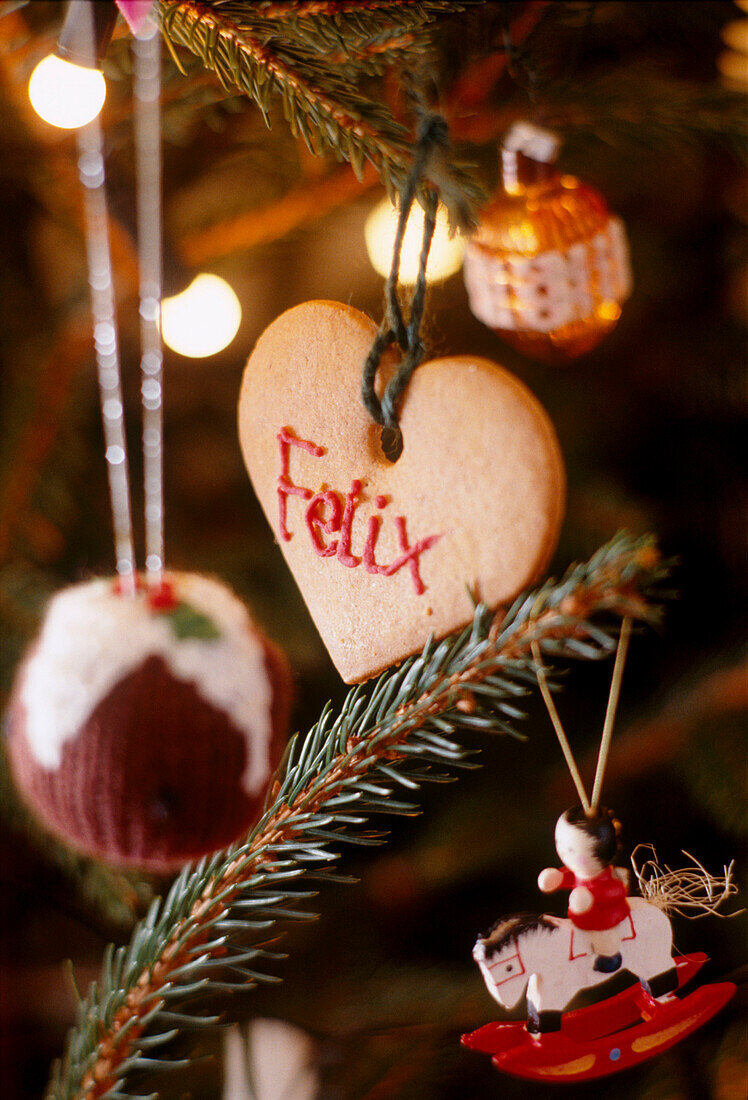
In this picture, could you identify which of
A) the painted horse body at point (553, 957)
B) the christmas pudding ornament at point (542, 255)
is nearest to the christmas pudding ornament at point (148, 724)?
the painted horse body at point (553, 957)

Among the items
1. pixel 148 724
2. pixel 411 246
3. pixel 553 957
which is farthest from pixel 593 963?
pixel 411 246

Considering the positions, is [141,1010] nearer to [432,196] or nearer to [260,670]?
[260,670]

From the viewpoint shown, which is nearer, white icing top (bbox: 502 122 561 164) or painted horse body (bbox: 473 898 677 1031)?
painted horse body (bbox: 473 898 677 1031)

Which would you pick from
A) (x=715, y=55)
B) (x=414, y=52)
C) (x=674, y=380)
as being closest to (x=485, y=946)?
(x=414, y=52)

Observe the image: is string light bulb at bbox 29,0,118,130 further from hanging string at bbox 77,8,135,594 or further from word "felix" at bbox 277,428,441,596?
word "felix" at bbox 277,428,441,596

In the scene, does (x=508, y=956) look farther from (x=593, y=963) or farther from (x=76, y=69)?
(x=76, y=69)


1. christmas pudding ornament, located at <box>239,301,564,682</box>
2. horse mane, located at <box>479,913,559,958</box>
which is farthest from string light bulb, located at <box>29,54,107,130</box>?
horse mane, located at <box>479,913,559,958</box>

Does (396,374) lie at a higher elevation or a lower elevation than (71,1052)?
higher
